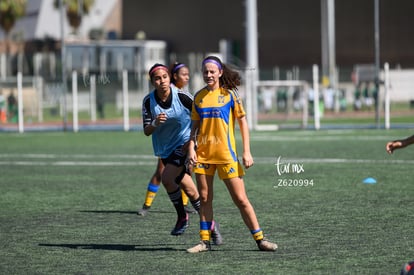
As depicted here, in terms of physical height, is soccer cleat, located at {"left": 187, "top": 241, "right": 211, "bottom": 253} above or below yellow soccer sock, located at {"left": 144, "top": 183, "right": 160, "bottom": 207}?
below

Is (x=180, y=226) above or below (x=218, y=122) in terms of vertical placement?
below

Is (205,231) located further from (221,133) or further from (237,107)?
(237,107)

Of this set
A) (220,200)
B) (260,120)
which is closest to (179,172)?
(220,200)

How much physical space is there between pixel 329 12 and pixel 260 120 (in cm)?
1271

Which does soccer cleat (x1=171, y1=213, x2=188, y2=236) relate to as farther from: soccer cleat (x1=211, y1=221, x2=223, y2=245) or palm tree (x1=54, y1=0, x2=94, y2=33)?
palm tree (x1=54, y1=0, x2=94, y2=33)

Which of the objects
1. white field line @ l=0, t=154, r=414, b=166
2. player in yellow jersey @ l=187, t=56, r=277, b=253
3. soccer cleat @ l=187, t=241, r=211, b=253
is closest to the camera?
player in yellow jersey @ l=187, t=56, r=277, b=253

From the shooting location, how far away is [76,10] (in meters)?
72.1

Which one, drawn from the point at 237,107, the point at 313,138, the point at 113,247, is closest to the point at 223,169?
the point at 237,107

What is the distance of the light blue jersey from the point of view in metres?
10.5

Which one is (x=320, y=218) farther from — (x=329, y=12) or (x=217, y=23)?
(x=217, y=23)

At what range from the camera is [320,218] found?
1171cm

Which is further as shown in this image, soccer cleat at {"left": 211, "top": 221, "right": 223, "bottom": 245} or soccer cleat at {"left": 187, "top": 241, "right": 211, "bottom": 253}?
soccer cleat at {"left": 211, "top": 221, "right": 223, "bottom": 245}

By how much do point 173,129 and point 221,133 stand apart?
168cm

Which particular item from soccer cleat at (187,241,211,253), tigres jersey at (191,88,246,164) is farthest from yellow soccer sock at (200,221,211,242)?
tigres jersey at (191,88,246,164)
